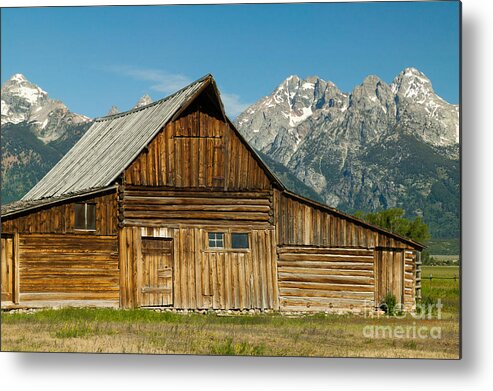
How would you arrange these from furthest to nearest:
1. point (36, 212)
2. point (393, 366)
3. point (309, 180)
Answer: point (309, 180)
point (36, 212)
point (393, 366)

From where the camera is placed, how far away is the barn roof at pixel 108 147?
28.9 metres

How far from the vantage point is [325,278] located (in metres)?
30.9

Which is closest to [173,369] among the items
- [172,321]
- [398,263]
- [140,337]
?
[140,337]

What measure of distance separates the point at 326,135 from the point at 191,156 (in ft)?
124

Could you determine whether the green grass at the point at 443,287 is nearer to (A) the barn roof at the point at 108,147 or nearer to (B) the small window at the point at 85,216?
(A) the barn roof at the point at 108,147

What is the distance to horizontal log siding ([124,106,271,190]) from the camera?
29.0m

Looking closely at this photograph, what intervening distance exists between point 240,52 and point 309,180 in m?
30.1

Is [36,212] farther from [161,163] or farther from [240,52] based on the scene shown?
[240,52]

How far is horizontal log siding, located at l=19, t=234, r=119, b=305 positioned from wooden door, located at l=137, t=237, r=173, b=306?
705mm

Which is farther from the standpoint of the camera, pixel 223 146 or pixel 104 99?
pixel 223 146

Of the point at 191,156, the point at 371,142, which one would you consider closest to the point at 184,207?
the point at 191,156

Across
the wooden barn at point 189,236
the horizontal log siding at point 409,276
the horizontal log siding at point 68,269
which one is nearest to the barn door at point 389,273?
the wooden barn at point 189,236

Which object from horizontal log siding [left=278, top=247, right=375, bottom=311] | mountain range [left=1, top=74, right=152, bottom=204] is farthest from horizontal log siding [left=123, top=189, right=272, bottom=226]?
mountain range [left=1, top=74, right=152, bottom=204]

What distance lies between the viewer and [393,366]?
21734mm
